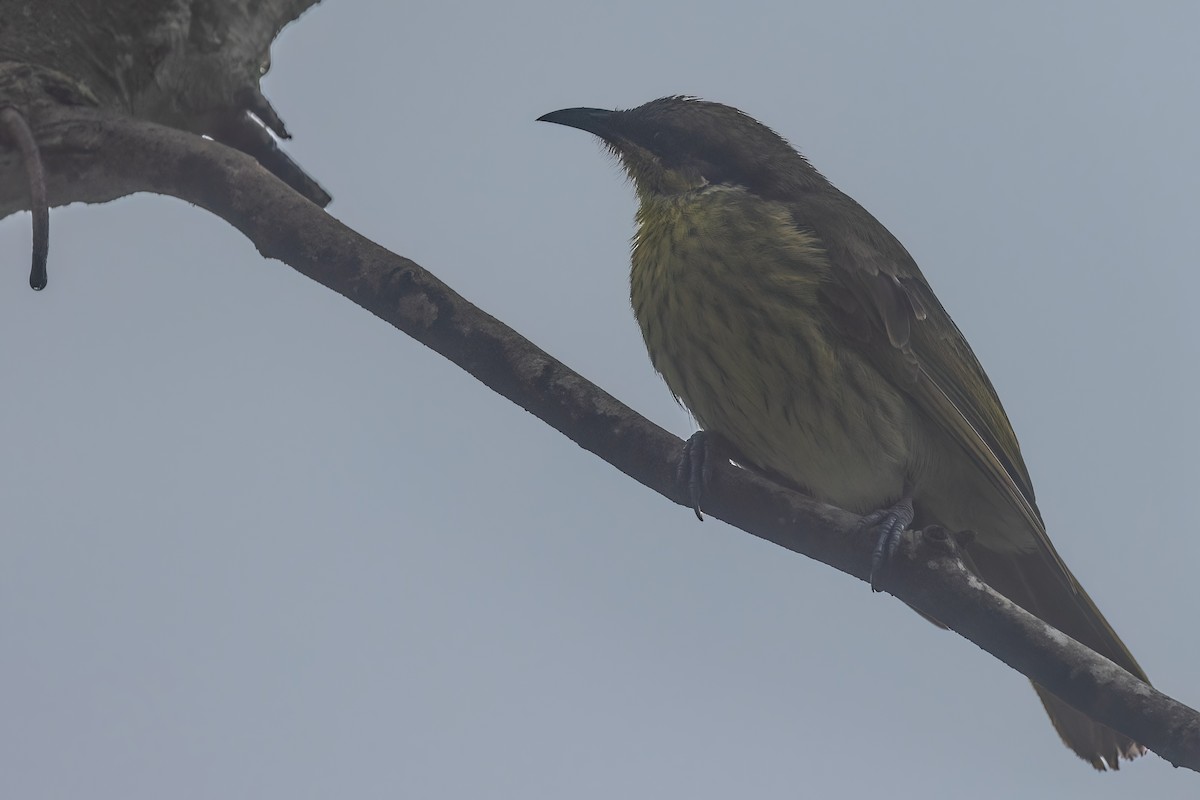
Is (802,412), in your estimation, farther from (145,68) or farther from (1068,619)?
(145,68)

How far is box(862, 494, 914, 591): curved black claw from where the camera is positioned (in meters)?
3.13

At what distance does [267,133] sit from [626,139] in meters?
1.33

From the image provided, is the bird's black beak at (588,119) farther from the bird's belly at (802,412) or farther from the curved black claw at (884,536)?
the curved black claw at (884,536)

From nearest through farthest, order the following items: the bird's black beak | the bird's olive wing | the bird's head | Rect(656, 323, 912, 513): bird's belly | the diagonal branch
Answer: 1. the diagonal branch
2. Rect(656, 323, 912, 513): bird's belly
3. the bird's olive wing
4. the bird's head
5. the bird's black beak

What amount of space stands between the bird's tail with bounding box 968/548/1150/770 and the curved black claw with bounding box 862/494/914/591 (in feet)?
2.64

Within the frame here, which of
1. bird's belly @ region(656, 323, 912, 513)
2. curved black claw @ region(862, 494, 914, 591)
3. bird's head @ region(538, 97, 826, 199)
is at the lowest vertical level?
curved black claw @ region(862, 494, 914, 591)

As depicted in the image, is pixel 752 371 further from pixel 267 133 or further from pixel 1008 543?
pixel 267 133

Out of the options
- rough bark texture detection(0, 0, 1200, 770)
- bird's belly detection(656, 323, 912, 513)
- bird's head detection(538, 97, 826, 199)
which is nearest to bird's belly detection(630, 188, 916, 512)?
bird's belly detection(656, 323, 912, 513)

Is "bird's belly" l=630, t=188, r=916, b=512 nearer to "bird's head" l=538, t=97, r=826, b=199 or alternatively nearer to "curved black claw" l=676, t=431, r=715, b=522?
"bird's head" l=538, t=97, r=826, b=199

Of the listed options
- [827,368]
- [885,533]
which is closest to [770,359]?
[827,368]

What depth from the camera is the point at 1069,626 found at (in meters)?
4.14

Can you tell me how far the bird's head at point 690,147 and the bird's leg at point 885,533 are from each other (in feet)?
4.43

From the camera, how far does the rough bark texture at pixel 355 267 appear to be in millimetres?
2893

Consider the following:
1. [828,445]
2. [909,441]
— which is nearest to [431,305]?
[828,445]
